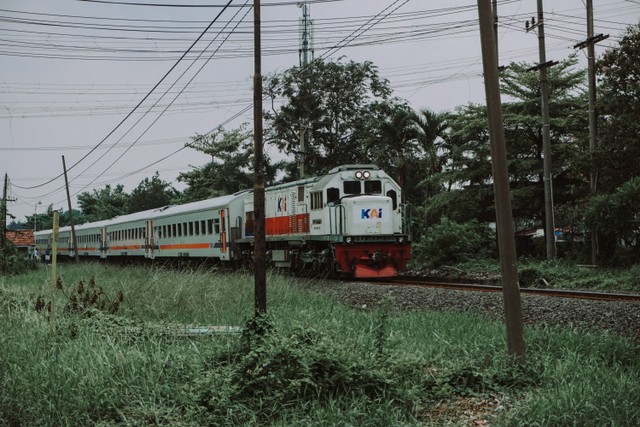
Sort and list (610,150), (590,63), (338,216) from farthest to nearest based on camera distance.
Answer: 1. (590,63)
2. (610,150)
3. (338,216)

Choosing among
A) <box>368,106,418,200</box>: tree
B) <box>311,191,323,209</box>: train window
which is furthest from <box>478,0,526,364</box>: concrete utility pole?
<box>368,106,418,200</box>: tree

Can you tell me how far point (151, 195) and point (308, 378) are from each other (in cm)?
6467

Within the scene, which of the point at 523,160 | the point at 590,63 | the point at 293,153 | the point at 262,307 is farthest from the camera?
the point at 293,153

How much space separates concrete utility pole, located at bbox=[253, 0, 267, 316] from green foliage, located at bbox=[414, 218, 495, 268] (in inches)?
594

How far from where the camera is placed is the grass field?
19.5 feet

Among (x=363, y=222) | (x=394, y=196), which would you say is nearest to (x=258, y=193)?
(x=363, y=222)

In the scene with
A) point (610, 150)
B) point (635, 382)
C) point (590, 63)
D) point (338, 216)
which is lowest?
point (635, 382)

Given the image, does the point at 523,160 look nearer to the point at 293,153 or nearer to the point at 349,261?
the point at 349,261

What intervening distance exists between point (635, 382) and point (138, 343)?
5397mm

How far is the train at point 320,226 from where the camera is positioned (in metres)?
20.0

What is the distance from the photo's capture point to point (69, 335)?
348 inches

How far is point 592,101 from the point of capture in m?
22.2

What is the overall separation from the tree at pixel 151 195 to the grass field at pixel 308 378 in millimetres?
60127

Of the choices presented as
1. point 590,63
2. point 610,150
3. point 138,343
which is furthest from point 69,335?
point 590,63
